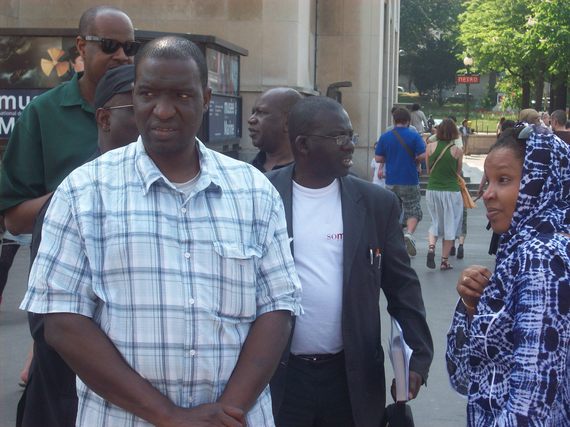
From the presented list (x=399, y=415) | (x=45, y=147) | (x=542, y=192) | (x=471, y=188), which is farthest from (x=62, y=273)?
(x=471, y=188)

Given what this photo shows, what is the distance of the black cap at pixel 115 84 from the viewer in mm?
3602

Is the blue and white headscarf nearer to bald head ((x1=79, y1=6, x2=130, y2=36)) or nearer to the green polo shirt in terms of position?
the green polo shirt

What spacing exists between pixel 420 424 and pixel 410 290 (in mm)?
2666

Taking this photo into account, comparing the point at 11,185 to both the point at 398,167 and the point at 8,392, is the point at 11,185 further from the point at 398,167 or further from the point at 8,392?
the point at 398,167

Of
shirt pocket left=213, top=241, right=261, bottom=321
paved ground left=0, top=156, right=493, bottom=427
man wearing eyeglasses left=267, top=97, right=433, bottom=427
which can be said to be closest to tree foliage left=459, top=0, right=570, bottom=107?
paved ground left=0, top=156, right=493, bottom=427

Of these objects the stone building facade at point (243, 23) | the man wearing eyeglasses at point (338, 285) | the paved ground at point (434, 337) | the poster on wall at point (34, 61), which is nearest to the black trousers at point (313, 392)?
the man wearing eyeglasses at point (338, 285)

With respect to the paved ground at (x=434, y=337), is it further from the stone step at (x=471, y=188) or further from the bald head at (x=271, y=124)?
the stone step at (x=471, y=188)

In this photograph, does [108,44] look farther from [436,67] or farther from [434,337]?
[436,67]

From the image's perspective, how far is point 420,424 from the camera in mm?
6613

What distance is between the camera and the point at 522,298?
9.10 ft

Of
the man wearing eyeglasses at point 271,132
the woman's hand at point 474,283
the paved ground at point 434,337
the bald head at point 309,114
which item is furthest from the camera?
the paved ground at point 434,337

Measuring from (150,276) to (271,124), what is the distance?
306 cm

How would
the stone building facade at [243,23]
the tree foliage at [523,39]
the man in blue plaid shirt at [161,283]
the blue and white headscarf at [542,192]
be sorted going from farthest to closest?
the tree foliage at [523,39] → the stone building facade at [243,23] → the blue and white headscarf at [542,192] → the man in blue plaid shirt at [161,283]

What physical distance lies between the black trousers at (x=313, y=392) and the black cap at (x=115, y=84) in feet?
4.10
